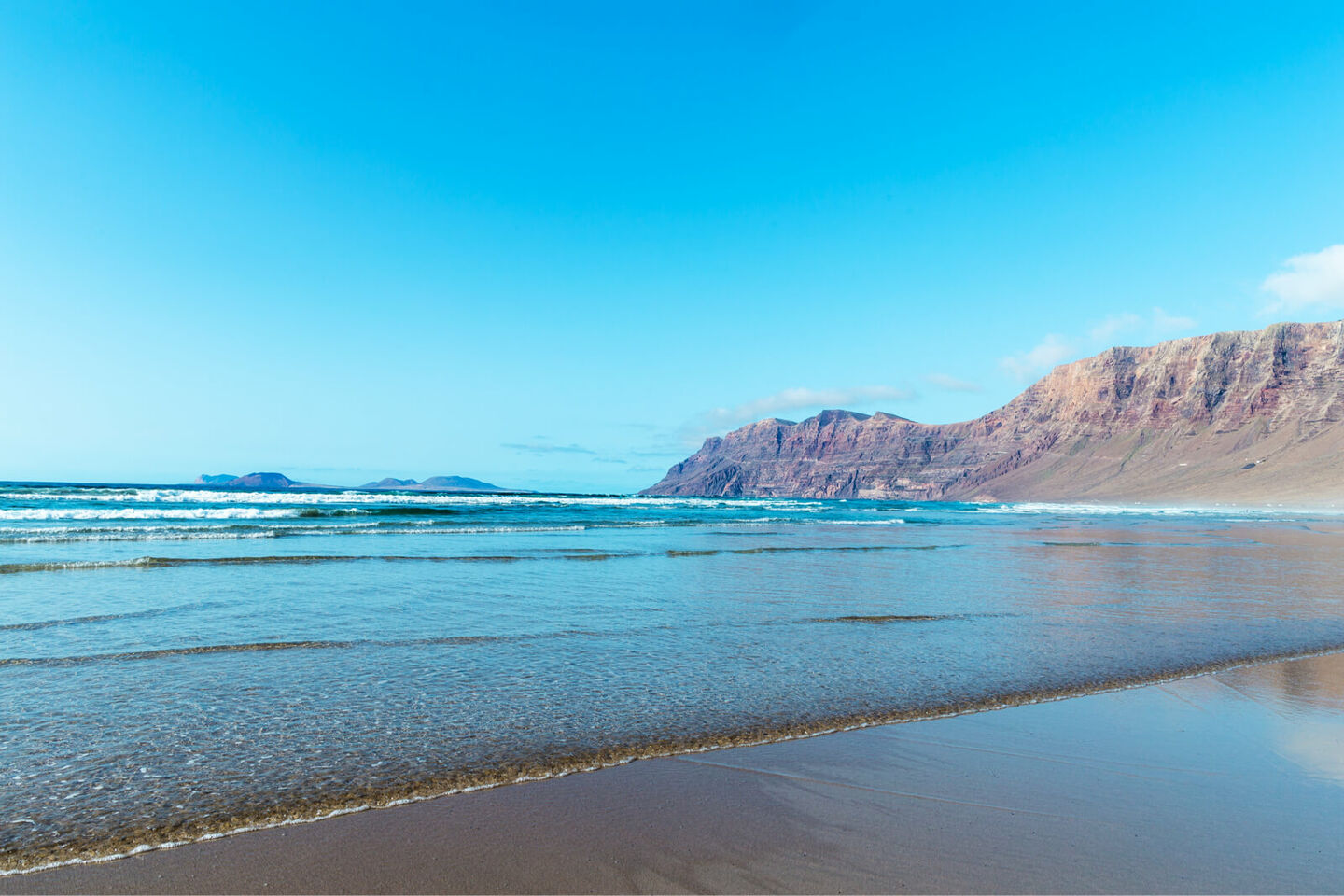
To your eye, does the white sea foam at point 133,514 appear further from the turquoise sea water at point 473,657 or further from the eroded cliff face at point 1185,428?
the eroded cliff face at point 1185,428

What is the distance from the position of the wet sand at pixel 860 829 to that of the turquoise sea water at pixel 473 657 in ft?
1.24

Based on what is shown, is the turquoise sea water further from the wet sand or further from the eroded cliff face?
the eroded cliff face

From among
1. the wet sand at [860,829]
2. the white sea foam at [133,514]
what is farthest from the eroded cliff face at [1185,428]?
the white sea foam at [133,514]

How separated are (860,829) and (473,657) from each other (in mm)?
5115

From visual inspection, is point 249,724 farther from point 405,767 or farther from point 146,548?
point 146,548

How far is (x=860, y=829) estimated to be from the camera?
3.95m

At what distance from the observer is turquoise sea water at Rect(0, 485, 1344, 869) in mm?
4484

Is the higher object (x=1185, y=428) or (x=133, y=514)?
(x=1185, y=428)

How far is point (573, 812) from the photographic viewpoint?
4.07m

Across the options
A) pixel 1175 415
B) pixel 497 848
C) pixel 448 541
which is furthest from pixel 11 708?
pixel 1175 415

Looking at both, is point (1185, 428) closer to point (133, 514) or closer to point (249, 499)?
point (249, 499)

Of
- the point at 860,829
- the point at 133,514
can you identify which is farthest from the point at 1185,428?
the point at 860,829

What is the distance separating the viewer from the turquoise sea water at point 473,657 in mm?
4484

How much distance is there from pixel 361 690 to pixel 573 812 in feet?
10.8
